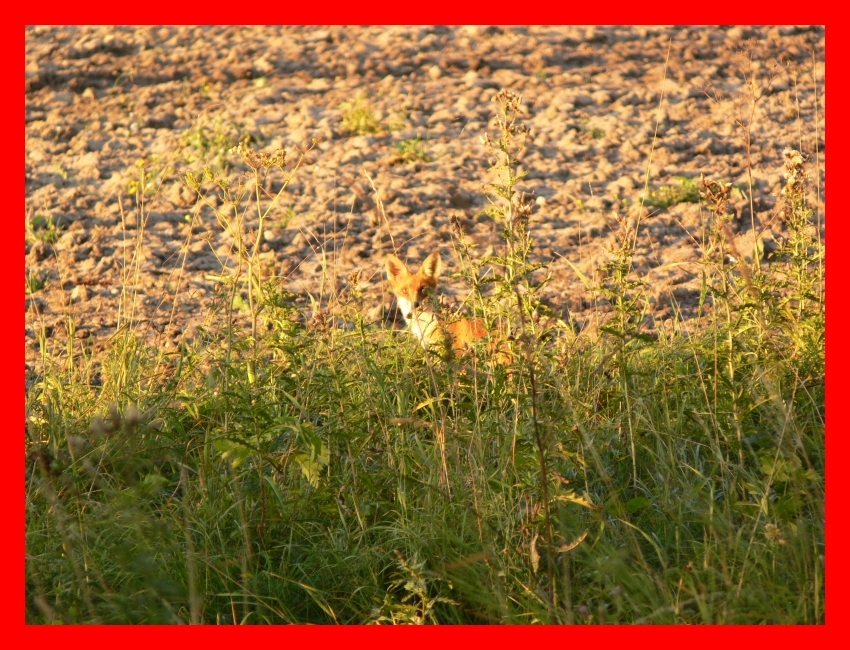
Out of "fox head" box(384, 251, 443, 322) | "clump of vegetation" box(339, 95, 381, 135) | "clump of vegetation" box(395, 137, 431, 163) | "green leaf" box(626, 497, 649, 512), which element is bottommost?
"green leaf" box(626, 497, 649, 512)

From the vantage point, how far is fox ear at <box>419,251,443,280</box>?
624cm

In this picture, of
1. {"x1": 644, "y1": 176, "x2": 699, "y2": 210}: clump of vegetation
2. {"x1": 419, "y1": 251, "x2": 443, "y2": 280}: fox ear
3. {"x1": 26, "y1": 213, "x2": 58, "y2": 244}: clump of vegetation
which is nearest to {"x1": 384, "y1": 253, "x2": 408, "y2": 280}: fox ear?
{"x1": 419, "y1": 251, "x2": 443, "y2": 280}: fox ear

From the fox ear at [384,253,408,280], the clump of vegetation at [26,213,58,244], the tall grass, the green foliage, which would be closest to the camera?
the tall grass

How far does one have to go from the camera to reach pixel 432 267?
6.34 metres

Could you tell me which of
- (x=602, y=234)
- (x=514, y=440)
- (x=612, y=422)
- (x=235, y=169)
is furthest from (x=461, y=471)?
(x=235, y=169)

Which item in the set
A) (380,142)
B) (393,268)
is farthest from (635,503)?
(380,142)

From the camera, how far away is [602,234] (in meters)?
6.82

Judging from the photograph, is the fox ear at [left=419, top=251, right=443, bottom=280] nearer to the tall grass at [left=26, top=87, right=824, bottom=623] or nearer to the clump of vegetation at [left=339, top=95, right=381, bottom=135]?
the tall grass at [left=26, top=87, right=824, bottom=623]

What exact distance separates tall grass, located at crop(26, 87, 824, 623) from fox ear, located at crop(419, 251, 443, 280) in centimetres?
193

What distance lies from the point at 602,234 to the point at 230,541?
413 cm

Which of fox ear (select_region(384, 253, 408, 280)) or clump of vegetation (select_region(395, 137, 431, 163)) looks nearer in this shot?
fox ear (select_region(384, 253, 408, 280))

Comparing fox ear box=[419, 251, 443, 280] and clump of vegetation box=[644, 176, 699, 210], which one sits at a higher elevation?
clump of vegetation box=[644, 176, 699, 210]

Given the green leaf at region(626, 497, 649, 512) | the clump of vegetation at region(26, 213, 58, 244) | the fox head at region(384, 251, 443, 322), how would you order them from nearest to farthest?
the green leaf at region(626, 497, 649, 512), the fox head at region(384, 251, 443, 322), the clump of vegetation at region(26, 213, 58, 244)

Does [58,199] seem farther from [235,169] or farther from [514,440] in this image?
[514,440]
